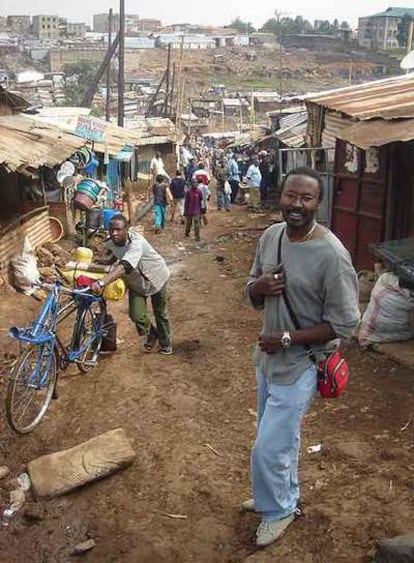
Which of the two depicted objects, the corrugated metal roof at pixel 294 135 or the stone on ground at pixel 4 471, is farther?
the corrugated metal roof at pixel 294 135

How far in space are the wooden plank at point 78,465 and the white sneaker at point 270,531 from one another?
1.31 meters

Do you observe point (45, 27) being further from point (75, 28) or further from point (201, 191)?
point (201, 191)

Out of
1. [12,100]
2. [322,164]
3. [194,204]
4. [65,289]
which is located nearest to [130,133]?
[12,100]

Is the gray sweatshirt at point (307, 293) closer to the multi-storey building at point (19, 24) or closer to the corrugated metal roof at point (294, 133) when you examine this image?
the corrugated metal roof at point (294, 133)

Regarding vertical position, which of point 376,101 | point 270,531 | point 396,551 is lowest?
point 270,531

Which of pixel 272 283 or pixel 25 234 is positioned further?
pixel 25 234

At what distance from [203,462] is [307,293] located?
194cm

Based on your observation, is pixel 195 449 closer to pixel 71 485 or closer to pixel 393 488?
pixel 71 485

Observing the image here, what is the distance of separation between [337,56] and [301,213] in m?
90.4

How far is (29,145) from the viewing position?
10164 millimetres

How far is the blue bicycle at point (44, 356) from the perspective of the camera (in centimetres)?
485

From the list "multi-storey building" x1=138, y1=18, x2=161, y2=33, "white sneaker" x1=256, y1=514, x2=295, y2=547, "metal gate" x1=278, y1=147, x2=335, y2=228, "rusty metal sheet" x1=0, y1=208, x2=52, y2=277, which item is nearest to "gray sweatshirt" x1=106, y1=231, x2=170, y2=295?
"metal gate" x1=278, y1=147, x2=335, y2=228

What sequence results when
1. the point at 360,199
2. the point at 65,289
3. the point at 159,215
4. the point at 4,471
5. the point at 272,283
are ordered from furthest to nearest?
1. the point at 159,215
2. the point at 360,199
3. the point at 65,289
4. the point at 4,471
5. the point at 272,283

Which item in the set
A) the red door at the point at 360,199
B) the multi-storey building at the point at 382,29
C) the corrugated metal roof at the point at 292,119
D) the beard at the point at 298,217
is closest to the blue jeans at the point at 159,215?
the red door at the point at 360,199
